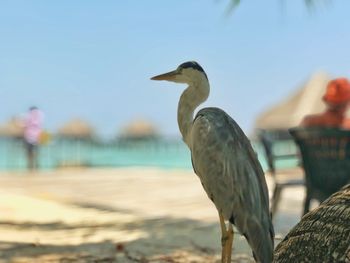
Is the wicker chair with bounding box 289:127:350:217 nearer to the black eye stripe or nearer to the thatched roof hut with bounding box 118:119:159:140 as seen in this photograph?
the black eye stripe

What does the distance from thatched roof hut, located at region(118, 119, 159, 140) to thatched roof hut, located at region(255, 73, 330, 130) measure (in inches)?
625

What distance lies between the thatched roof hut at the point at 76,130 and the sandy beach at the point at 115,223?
135 feet

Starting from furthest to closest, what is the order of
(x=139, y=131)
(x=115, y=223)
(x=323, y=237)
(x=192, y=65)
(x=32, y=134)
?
(x=139, y=131)
(x=32, y=134)
(x=115, y=223)
(x=192, y=65)
(x=323, y=237)

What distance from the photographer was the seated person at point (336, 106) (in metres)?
4.89

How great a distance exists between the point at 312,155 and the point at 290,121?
38.9m

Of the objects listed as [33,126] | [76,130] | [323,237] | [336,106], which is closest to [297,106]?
[76,130]

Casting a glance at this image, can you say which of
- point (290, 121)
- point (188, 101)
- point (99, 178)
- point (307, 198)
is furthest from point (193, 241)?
point (290, 121)

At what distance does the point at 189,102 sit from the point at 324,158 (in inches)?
63.2

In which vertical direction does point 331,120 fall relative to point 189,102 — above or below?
below

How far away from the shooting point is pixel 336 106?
5.01m

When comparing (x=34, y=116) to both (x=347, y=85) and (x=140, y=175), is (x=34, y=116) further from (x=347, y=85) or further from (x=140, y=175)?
(x=347, y=85)

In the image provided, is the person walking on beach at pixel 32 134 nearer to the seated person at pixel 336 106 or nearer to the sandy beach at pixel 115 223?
the sandy beach at pixel 115 223

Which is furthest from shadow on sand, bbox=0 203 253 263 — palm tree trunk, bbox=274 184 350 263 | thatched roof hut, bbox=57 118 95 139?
thatched roof hut, bbox=57 118 95 139

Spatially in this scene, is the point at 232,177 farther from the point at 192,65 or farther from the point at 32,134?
the point at 32,134
